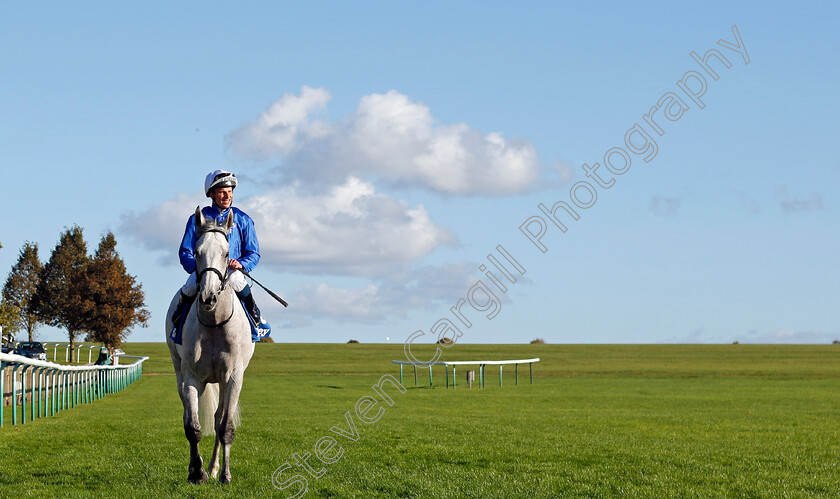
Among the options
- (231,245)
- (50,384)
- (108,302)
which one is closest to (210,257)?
(231,245)

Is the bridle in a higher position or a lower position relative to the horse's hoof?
higher

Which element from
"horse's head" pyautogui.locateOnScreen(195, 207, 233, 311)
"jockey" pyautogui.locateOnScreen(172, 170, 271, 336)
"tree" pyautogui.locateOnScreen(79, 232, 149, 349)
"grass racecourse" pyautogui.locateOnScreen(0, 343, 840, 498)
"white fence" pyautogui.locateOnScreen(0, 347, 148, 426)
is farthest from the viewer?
"tree" pyautogui.locateOnScreen(79, 232, 149, 349)

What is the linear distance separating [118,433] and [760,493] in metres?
9.62

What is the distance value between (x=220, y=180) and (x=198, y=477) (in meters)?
3.04

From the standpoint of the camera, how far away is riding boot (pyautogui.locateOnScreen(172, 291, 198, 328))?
28.7 ft

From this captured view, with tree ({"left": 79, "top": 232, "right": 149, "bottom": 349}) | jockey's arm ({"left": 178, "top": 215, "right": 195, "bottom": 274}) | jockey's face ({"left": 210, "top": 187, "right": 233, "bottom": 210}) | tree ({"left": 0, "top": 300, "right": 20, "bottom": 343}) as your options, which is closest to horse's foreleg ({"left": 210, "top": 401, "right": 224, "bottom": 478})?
jockey's arm ({"left": 178, "top": 215, "right": 195, "bottom": 274})

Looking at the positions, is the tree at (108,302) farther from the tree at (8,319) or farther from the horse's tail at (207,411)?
the horse's tail at (207,411)

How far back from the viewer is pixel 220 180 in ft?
29.2

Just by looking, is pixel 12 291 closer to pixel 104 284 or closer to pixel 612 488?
pixel 104 284

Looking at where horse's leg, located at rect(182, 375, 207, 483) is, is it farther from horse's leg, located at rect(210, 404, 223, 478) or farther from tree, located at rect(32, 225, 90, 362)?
tree, located at rect(32, 225, 90, 362)

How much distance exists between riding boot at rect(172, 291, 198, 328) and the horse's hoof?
1.51 meters

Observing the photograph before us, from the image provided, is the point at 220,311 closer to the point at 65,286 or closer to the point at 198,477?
the point at 198,477

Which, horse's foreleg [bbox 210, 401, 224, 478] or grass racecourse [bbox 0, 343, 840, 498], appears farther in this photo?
horse's foreleg [bbox 210, 401, 224, 478]

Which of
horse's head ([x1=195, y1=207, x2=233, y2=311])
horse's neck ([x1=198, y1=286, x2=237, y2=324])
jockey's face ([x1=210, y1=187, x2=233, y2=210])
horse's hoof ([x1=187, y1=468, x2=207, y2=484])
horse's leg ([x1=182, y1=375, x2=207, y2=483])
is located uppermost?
jockey's face ([x1=210, y1=187, x2=233, y2=210])
